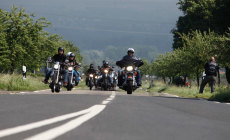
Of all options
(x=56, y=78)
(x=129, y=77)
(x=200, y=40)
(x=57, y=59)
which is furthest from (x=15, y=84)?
(x=200, y=40)

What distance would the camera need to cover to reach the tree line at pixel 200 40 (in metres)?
23.3

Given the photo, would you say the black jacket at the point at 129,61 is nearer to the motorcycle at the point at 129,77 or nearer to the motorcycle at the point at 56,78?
the motorcycle at the point at 129,77

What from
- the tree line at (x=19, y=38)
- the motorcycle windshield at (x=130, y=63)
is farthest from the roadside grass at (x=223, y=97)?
the tree line at (x=19, y=38)

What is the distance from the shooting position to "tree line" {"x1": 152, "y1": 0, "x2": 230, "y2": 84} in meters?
23.3

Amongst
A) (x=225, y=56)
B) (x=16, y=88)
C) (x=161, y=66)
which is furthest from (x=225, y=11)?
(x=16, y=88)

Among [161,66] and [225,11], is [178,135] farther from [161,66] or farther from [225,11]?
[161,66]

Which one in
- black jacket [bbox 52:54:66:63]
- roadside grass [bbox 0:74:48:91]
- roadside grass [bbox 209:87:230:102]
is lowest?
roadside grass [bbox 209:87:230:102]

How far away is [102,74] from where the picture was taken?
2400cm

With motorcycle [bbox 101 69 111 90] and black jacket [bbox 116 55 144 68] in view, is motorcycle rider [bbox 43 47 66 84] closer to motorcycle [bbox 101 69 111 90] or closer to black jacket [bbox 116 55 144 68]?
black jacket [bbox 116 55 144 68]

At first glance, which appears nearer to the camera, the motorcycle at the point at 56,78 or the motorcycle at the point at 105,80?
the motorcycle at the point at 56,78

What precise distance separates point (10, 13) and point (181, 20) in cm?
2379

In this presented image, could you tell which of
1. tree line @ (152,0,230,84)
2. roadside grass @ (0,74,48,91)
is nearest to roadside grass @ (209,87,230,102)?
tree line @ (152,0,230,84)

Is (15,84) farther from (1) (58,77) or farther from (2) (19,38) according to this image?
(2) (19,38)

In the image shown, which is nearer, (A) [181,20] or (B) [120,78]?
(B) [120,78]
